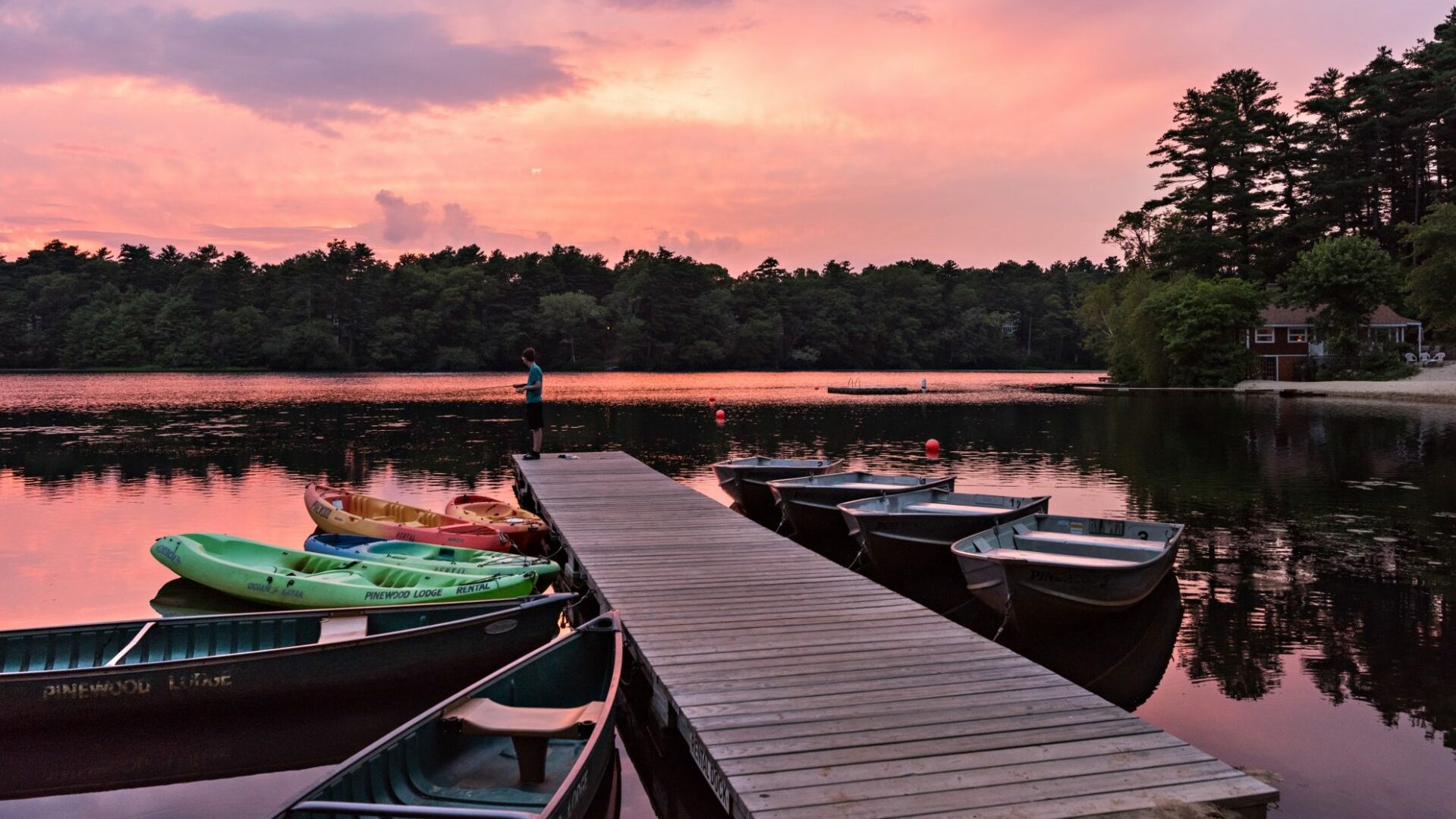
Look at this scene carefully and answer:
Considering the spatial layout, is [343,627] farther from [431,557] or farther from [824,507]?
[824,507]

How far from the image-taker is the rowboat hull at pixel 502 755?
14.9ft

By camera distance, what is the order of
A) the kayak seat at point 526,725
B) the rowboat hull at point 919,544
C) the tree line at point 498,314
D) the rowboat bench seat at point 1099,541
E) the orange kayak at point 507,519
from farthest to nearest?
the tree line at point 498,314 → the orange kayak at point 507,519 → the rowboat hull at point 919,544 → the rowboat bench seat at point 1099,541 → the kayak seat at point 526,725

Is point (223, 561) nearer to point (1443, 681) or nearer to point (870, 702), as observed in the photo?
point (870, 702)

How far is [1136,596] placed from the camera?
10.6 meters

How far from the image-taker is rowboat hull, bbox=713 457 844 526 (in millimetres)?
18875

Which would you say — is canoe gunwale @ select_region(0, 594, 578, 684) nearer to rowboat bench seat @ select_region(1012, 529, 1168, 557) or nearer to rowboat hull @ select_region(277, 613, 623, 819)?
rowboat hull @ select_region(277, 613, 623, 819)

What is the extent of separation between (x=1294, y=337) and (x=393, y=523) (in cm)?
6902

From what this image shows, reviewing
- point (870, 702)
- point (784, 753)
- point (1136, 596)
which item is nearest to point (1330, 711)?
point (1136, 596)

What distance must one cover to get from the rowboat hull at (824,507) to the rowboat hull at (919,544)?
7.04 feet

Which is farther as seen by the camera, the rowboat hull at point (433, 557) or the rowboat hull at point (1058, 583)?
the rowboat hull at point (433, 557)

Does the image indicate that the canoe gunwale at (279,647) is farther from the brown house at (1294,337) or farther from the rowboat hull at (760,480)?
the brown house at (1294,337)

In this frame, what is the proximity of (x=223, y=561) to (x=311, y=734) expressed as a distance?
15.3 ft

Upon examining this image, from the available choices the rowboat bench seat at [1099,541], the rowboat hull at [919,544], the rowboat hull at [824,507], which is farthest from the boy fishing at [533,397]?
the rowboat bench seat at [1099,541]

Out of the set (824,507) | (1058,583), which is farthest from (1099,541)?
(824,507)
